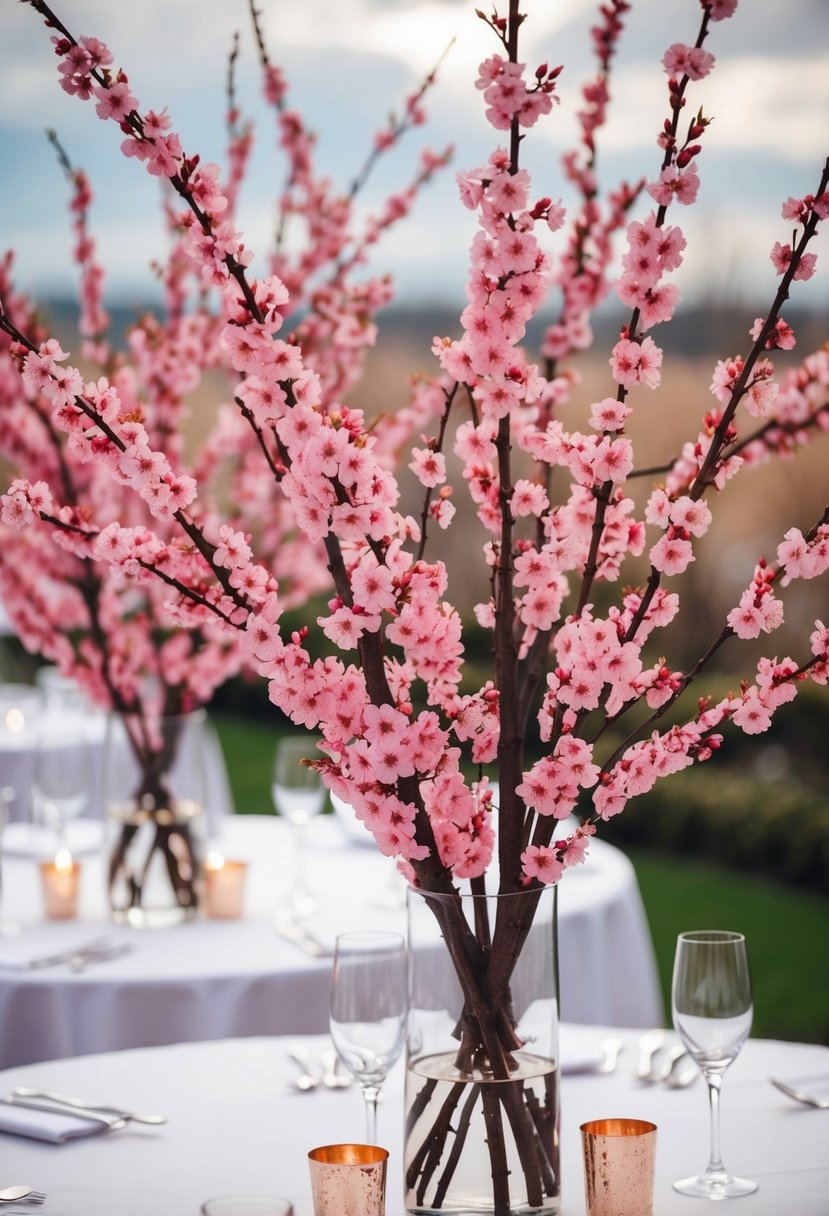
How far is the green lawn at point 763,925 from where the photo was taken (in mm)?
5391

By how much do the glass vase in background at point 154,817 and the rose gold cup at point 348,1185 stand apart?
51.7 inches

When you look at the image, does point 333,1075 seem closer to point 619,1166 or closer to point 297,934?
point 619,1166

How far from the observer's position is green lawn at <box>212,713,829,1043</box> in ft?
17.7

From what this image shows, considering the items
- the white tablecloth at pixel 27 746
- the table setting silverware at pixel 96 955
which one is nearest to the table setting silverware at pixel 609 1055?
the table setting silverware at pixel 96 955

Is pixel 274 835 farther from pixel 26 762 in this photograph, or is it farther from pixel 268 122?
pixel 268 122

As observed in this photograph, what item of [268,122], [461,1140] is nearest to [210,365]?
[461,1140]

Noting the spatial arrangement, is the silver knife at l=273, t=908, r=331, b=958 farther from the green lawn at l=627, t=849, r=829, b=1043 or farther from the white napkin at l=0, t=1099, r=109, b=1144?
the green lawn at l=627, t=849, r=829, b=1043

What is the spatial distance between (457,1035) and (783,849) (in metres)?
6.12

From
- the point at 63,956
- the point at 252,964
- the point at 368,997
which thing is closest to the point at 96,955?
the point at 63,956

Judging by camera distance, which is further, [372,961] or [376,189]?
[376,189]

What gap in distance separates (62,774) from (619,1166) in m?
1.54

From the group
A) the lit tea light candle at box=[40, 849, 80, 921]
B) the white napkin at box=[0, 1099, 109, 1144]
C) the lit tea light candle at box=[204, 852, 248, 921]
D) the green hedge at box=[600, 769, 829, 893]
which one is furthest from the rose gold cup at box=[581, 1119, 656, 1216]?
the green hedge at box=[600, 769, 829, 893]

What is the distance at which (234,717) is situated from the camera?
38.9 feet

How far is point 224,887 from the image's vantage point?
8.13 ft
